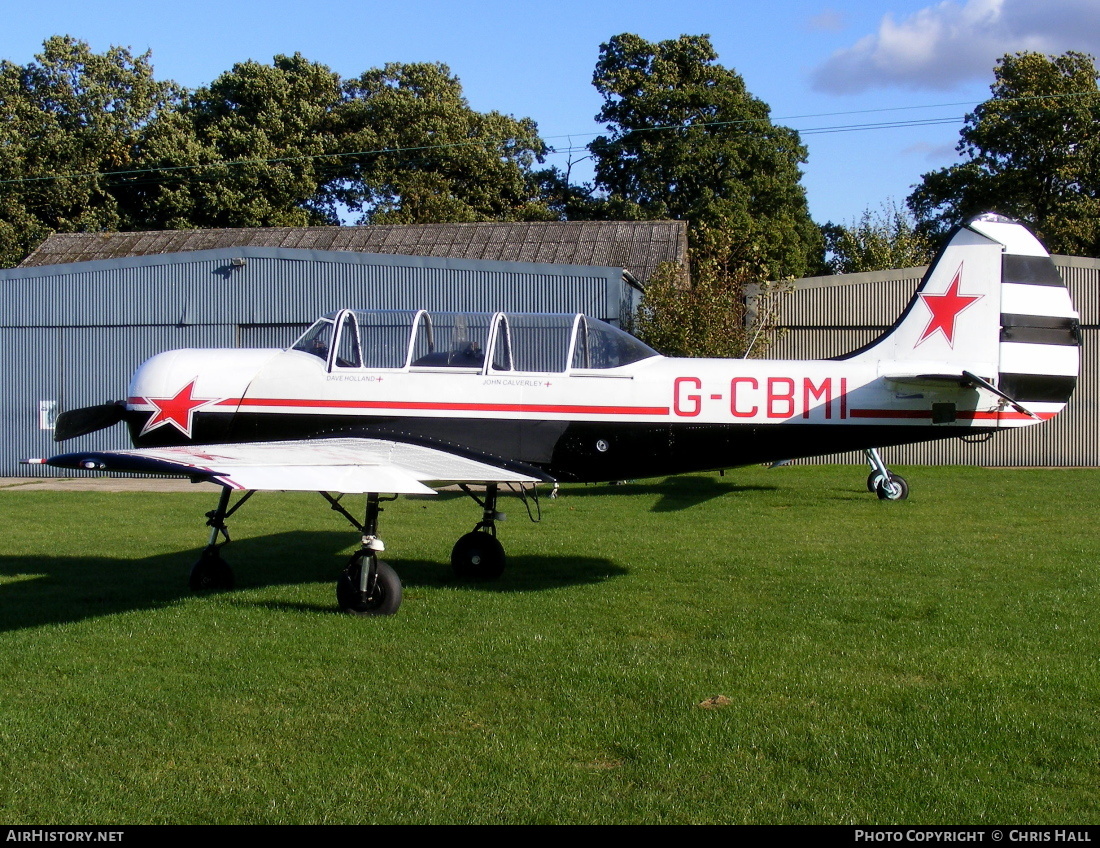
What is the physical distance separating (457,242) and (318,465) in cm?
2504

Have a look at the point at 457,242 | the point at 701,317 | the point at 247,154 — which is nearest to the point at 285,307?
the point at 701,317

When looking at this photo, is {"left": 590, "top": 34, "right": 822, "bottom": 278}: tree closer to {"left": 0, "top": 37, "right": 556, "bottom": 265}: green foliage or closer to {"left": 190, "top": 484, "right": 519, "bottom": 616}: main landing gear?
{"left": 0, "top": 37, "right": 556, "bottom": 265}: green foliage

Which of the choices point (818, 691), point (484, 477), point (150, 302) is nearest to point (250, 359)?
point (484, 477)

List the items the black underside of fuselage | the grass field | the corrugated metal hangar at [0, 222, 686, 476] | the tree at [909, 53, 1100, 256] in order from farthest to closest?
the tree at [909, 53, 1100, 256] → the corrugated metal hangar at [0, 222, 686, 476] → the black underside of fuselage → the grass field

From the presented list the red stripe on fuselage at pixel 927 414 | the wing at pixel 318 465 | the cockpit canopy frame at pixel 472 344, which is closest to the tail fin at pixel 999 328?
the red stripe on fuselage at pixel 927 414

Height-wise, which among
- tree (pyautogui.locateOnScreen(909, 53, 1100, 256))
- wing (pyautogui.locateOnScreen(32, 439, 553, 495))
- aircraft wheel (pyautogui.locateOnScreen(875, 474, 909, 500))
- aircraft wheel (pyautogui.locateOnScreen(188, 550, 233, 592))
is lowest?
aircraft wheel (pyautogui.locateOnScreen(188, 550, 233, 592))

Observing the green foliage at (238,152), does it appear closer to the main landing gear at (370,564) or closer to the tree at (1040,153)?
the tree at (1040,153)

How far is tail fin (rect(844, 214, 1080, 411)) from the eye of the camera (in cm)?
983

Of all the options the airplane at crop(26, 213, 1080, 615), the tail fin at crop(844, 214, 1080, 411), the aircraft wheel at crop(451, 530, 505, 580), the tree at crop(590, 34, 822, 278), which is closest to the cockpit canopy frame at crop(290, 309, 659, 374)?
the airplane at crop(26, 213, 1080, 615)

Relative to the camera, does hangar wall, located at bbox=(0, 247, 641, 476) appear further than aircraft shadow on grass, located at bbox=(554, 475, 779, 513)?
Yes

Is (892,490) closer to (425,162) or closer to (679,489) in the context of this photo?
(679,489)

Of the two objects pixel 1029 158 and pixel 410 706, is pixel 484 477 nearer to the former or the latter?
pixel 410 706

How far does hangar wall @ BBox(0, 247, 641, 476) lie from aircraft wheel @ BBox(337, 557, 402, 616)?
13.0 metres
